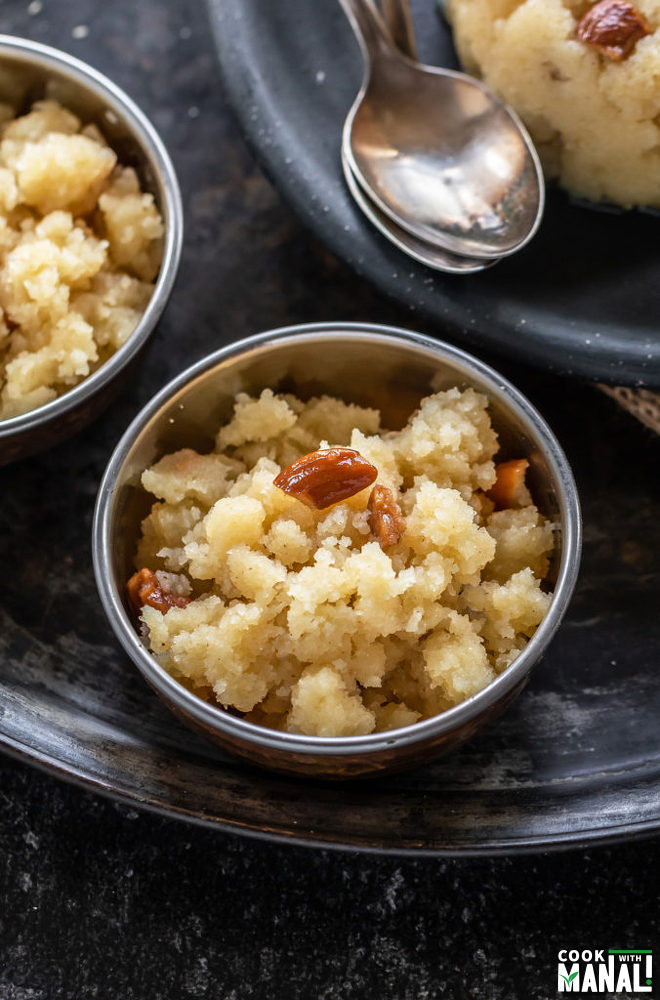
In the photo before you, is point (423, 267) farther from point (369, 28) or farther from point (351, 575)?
point (351, 575)

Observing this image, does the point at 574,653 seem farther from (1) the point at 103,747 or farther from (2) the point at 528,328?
(1) the point at 103,747

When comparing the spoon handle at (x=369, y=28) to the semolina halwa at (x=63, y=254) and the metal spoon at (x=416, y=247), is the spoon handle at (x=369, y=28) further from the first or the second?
the semolina halwa at (x=63, y=254)

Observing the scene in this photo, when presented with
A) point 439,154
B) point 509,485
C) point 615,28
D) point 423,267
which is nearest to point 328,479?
point 509,485

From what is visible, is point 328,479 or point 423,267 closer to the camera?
point 328,479

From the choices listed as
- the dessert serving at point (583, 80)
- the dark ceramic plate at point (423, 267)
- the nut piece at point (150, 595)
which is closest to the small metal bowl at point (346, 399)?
the nut piece at point (150, 595)

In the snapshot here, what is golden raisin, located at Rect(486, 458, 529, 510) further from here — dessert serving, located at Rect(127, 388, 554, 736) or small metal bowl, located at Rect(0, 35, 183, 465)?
small metal bowl, located at Rect(0, 35, 183, 465)
